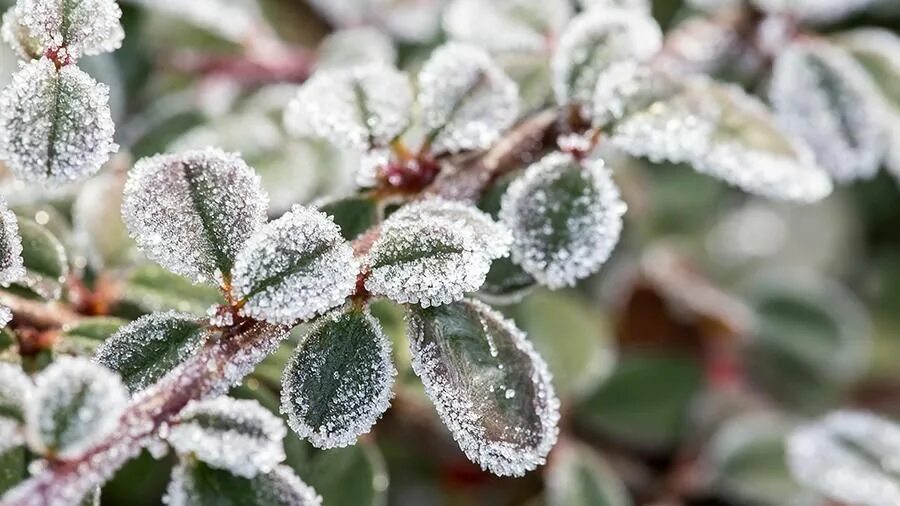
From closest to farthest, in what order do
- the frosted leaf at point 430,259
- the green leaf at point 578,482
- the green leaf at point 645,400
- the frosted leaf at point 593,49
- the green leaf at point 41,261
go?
1. the frosted leaf at point 430,259
2. the green leaf at point 41,261
3. the frosted leaf at point 593,49
4. the green leaf at point 578,482
5. the green leaf at point 645,400

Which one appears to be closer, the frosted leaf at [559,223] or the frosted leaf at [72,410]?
the frosted leaf at [72,410]

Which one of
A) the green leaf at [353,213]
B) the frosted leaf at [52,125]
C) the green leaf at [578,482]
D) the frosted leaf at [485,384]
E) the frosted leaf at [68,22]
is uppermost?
the frosted leaf at [68,22]

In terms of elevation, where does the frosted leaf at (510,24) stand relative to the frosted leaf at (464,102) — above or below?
below

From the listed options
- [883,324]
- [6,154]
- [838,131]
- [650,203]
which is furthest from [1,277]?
[883,324]

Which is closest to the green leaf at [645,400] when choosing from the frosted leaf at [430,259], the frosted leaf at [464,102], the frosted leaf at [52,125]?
the frosted leaf at [464,102]

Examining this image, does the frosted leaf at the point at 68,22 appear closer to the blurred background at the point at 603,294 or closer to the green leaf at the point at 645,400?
the blurred background at the point at 603,294

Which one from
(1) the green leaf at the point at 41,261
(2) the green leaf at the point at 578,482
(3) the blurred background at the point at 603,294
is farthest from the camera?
(2) the green leaf at the point at 578,482

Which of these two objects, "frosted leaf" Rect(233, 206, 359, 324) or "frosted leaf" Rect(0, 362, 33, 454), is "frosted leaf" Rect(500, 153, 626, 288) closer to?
"frosted leaf" Rect(233, 206, 359, 324)

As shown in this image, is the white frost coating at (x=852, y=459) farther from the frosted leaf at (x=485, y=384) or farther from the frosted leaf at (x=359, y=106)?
the frosted leaf at (x=359, y=106)

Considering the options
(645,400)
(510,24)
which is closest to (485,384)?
(510,24)
